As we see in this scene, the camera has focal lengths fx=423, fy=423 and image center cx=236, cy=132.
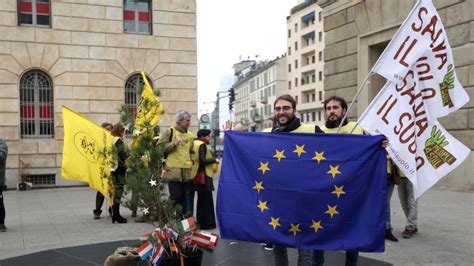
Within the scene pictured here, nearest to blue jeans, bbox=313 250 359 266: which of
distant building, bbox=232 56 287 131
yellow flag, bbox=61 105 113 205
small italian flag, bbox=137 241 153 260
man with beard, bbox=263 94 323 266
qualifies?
man with beard, bbox=263 94 323 266

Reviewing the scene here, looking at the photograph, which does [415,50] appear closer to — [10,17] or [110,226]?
[110,226]

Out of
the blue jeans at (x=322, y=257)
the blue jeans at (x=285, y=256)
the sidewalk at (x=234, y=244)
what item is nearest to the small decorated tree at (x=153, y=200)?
the blue jeans at (x=285, y=256)

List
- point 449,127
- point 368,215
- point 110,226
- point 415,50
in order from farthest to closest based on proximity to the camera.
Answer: point 449,127
point 110,226
point 415,50
point 368,215

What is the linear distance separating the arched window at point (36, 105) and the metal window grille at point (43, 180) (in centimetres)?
145

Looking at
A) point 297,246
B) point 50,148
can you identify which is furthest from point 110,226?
point 50,148

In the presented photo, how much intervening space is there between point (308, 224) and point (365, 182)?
2.12 ft

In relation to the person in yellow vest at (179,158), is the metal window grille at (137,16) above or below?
above

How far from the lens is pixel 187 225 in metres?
4.30

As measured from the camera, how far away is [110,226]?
26.2ft

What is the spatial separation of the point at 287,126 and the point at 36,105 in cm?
1337

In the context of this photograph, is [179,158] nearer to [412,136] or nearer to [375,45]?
[412,136]

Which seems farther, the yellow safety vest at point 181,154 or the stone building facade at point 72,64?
the stone building facade at point 72,64

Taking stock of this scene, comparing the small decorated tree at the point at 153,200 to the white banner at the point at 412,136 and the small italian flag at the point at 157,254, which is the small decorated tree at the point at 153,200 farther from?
the white banner at the point at 412,136

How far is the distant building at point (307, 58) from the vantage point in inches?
2849
